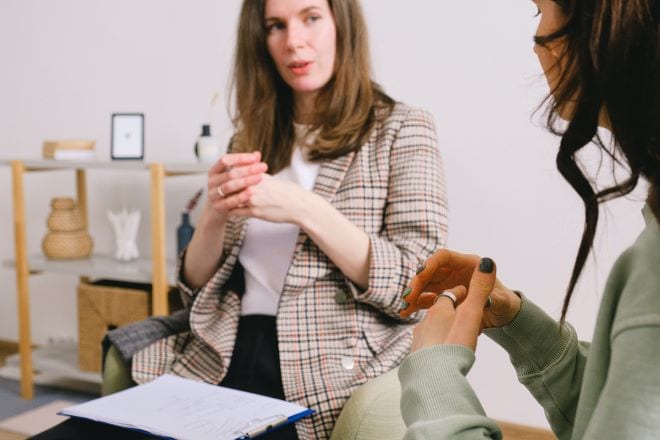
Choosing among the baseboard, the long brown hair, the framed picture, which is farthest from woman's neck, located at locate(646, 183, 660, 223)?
the baseboard

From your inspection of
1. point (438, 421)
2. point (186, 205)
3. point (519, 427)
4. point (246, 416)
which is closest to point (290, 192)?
point (246, 416)

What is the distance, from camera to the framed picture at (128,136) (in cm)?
270

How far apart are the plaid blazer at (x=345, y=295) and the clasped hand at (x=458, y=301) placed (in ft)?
1.14

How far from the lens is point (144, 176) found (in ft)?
9.86

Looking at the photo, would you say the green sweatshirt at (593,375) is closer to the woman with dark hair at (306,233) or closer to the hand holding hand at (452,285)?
the hand holding hand at (452,285)

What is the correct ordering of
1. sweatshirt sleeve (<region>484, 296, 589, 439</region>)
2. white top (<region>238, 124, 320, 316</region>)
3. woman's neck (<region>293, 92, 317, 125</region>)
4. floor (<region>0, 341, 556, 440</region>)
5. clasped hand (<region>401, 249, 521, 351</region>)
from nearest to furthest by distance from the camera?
1. clasped hand (<region>401, 249, 521, 351</region>)
2. sweatshirt sleeve (<region>484, 296, 589, 439</region>)
3. white top (<region>238, 124, 320, 316</region>)
4. woman's neck (<region>293, 92, 317, 125</region>)
5. floor (<region>0, 341, 556, 440</region>)

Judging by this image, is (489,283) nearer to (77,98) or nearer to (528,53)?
(528,53)

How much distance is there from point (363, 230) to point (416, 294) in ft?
1.65

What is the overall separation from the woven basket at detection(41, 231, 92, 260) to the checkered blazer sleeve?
1.68 m

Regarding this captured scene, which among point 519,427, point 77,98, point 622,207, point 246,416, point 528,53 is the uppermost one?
point 528,53

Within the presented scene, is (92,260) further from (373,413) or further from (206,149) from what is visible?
(373,413)

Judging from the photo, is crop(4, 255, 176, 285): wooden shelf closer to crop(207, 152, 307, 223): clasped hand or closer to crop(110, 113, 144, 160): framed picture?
crop(110, 113, 144, 160): framed picture

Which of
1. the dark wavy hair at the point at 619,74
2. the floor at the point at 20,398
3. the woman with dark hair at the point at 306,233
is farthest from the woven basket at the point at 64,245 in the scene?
the dark wavy hair at the point at 619,74

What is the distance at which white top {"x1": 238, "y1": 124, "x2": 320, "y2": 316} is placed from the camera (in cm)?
150
